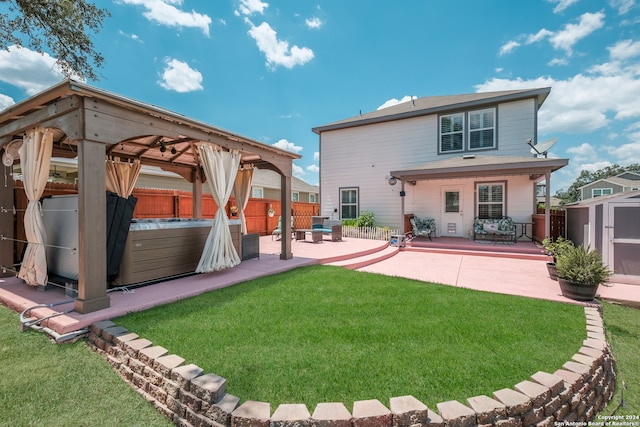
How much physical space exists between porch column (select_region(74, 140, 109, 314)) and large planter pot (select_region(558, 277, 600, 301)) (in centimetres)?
663

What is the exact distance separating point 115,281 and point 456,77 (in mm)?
14575

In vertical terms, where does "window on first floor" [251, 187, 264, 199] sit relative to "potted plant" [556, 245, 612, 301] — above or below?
above

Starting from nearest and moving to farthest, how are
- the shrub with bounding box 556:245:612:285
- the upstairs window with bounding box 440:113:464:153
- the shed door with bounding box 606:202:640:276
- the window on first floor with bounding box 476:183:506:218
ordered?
the shrub with bounding box 556:245:612:285
the shed door with bounding box 606:202:640:276
the window on first floor with bounding box 476:183:506:218
the upstairs window with bounding box 440:113:464:153

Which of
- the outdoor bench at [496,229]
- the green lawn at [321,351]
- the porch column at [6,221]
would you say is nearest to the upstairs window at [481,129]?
the outdoor bench at [496,229]

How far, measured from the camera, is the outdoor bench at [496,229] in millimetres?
9477

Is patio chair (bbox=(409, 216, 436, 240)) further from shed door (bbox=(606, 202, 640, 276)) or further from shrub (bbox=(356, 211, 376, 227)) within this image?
shed door (bbox=(606, 202, 640, 276))

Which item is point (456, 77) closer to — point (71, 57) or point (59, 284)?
point (71, 57)

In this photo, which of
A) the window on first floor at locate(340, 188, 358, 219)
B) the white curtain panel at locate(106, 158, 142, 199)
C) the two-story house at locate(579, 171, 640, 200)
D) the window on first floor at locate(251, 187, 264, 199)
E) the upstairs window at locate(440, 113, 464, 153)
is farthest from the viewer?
the two-story house at locate(579, 171, 640, 200)

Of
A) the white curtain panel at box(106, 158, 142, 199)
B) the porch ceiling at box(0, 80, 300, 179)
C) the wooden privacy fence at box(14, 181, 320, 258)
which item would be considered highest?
the porch ceiling at box(0, 80, 300, 179)

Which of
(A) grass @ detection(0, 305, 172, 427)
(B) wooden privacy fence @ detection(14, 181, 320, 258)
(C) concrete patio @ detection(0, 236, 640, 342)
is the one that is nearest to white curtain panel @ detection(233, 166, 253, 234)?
(C) concrete patio @ detection(0, 236, 640, 342)

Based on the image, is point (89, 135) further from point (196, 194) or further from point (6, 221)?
point (196, 194)

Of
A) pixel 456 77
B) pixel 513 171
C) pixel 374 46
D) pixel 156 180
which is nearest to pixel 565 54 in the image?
pixel 456 77

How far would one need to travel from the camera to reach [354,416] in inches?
68.4

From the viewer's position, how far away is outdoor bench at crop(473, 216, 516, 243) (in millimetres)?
9477
